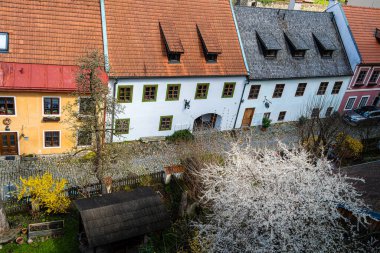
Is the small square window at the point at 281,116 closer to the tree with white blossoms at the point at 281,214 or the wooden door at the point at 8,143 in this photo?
the tree with white blossoms at the point at 281,214

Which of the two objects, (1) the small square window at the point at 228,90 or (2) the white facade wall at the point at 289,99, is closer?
(1) the small square window at the point at 228,90

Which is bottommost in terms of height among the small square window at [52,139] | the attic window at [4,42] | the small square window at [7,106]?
the small square window at [52,139]

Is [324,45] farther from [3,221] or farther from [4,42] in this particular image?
[3,221]

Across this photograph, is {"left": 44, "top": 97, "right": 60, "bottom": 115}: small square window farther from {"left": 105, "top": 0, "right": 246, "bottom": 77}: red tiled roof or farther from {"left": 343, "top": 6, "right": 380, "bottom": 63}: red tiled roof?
{"left": 343, "top": 6, "right": 380, "bottom": 63}: red tiled roof

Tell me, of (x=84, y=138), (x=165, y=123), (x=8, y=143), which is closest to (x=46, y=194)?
(x=84, y=138)

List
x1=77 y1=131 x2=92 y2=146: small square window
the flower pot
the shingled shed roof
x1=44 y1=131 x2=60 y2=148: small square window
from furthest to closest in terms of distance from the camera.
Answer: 1. x1=44 y1=131 x2=60 y2=148: small square window
2. the shingled shed roof
3. x1=77 y1=131 x2=92 y2=146: small square window
4. the flower pot

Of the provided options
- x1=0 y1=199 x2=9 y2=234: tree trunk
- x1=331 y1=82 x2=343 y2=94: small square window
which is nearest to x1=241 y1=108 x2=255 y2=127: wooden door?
x1=331 y1=82 x2=343 y2=94: small square window

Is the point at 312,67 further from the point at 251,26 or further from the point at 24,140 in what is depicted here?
the point at 24,140

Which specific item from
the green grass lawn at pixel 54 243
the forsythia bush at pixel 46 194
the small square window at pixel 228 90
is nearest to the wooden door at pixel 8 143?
the forsythia bush at pixel 46 194
